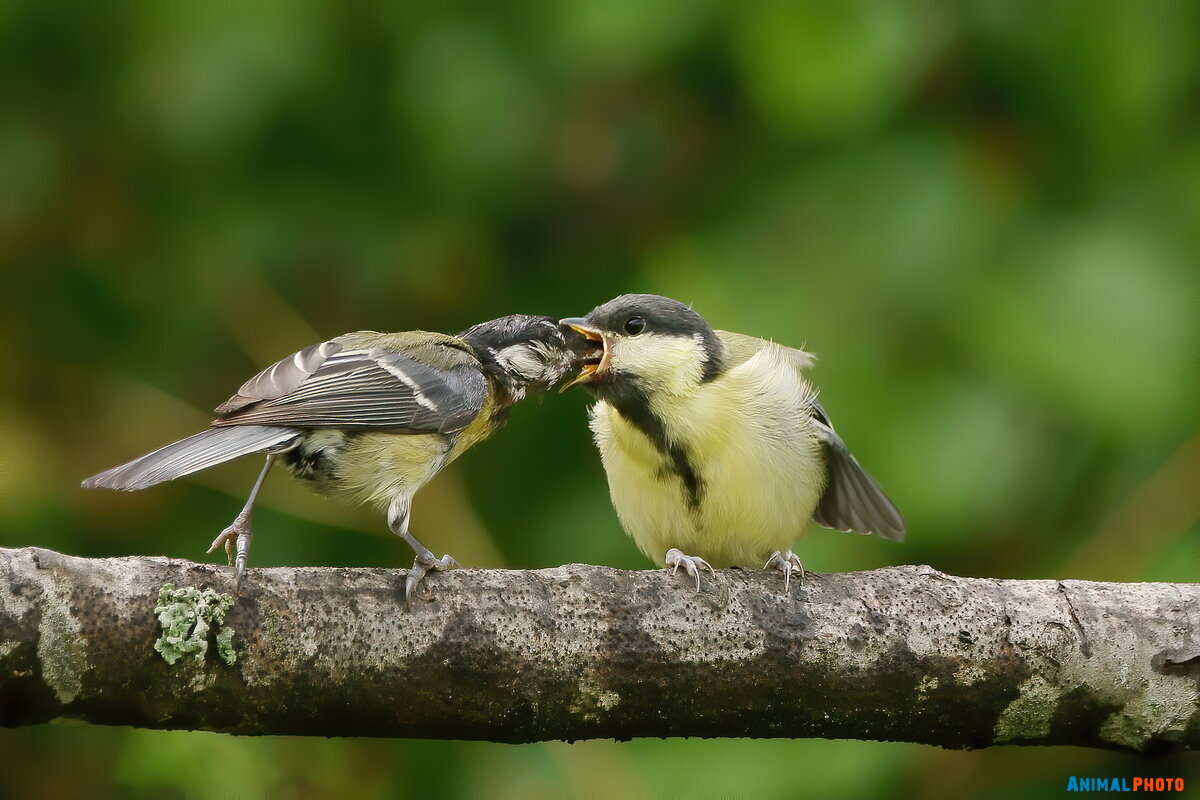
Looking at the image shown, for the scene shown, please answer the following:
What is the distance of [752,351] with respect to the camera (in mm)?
3078

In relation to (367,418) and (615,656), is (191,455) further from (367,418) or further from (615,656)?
(615,656)

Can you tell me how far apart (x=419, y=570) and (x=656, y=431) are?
2.90ft

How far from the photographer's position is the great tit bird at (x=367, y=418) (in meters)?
2.24

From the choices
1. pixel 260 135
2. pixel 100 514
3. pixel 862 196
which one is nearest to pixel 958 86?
pixel 862 196

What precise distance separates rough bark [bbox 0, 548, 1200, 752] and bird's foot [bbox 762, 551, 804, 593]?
51 mm

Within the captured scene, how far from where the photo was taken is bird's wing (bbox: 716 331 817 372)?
3.00 metres

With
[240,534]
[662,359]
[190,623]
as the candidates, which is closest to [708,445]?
[662,359]

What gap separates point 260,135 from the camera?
10.5ft

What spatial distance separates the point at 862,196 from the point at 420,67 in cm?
125

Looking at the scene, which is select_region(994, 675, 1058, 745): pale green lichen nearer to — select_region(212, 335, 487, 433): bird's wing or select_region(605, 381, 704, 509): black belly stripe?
select_region(605, 381, 704, 509): black belly stripe

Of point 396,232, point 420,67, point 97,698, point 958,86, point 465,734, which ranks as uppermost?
point 958,86

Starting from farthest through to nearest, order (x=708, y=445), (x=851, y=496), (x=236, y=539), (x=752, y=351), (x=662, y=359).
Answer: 1. (x=752, y=351)
2. (x=851, y=496)
3. (x=662, y=359)
4. (x=708, y=445)
5. (x=236, y=539)

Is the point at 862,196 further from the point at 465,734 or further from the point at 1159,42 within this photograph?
the point at 465,734

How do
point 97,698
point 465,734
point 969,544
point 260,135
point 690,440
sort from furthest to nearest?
point 260,135, point 969,544, point 690,440, point 465,734, point 97,698
